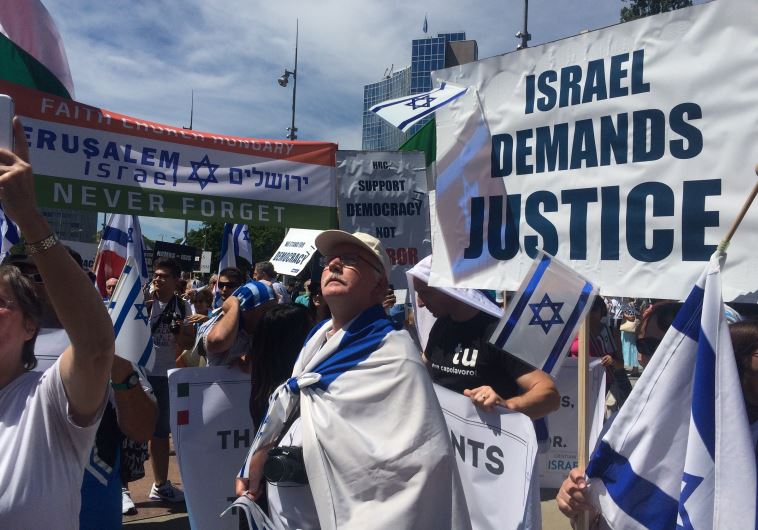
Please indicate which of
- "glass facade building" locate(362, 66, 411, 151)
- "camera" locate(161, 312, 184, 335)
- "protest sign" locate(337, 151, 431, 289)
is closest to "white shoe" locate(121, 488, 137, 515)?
"camera" locate(161, 312, 184, 335)

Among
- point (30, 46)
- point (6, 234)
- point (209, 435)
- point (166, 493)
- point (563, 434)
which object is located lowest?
point (166, 493)

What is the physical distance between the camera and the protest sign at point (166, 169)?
151 inches

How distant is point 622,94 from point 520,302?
900 mm

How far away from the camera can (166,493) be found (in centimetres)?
514

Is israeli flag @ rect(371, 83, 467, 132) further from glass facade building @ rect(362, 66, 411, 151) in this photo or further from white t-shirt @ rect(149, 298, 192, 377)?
glass facade building @ rect(362, 66, 411, 151)

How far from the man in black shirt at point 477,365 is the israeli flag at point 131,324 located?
4.54ft

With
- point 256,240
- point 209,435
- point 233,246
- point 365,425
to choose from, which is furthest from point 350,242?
point 256,240

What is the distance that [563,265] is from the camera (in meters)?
2.46

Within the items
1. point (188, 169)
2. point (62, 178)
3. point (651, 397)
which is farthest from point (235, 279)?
point (651, 397)

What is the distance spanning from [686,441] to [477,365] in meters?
1.15

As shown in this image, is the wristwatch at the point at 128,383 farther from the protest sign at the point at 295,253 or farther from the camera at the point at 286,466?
the protest sign at the point at 295,253

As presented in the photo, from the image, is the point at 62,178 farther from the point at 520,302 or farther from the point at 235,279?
the point at 520,302

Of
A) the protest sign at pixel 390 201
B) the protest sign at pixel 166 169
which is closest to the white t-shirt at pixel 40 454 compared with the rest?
the protest sign at pixel 166 169

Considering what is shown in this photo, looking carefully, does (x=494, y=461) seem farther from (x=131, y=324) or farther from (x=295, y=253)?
(x=295, y=253)
